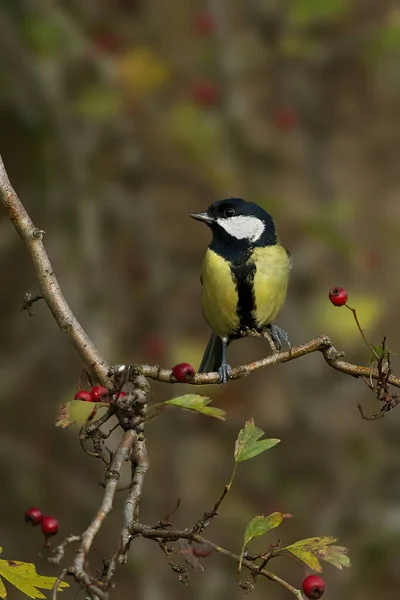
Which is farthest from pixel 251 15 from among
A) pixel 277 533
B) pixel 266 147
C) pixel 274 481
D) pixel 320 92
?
pixel 277 533

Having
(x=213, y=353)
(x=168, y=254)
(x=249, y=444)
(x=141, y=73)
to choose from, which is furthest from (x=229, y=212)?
(x=168, y=254)

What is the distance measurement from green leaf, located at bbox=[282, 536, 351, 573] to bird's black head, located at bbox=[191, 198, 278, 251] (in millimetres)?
1219

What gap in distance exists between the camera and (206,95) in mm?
4156

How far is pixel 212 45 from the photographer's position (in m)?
4.09

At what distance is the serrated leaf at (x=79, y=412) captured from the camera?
1.34m

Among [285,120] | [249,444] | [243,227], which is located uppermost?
[249,444]

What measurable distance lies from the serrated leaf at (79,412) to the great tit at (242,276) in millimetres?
1025

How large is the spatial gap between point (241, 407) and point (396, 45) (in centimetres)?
233

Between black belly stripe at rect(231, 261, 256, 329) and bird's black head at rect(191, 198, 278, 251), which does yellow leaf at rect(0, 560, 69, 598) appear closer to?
black belly stripe at rect(231, 261, 256, 329)

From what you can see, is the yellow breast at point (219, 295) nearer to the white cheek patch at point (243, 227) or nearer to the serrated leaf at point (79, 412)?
the white cheek patch at point (243, 227)

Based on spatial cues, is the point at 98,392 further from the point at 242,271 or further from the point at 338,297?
the point at 242,271

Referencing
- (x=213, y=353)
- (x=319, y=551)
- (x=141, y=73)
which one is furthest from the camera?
(x=141, y=73)

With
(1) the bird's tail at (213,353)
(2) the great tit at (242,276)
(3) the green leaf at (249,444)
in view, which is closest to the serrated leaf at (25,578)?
(3) the green leaf at (249,444)

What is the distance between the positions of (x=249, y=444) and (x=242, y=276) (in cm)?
107
